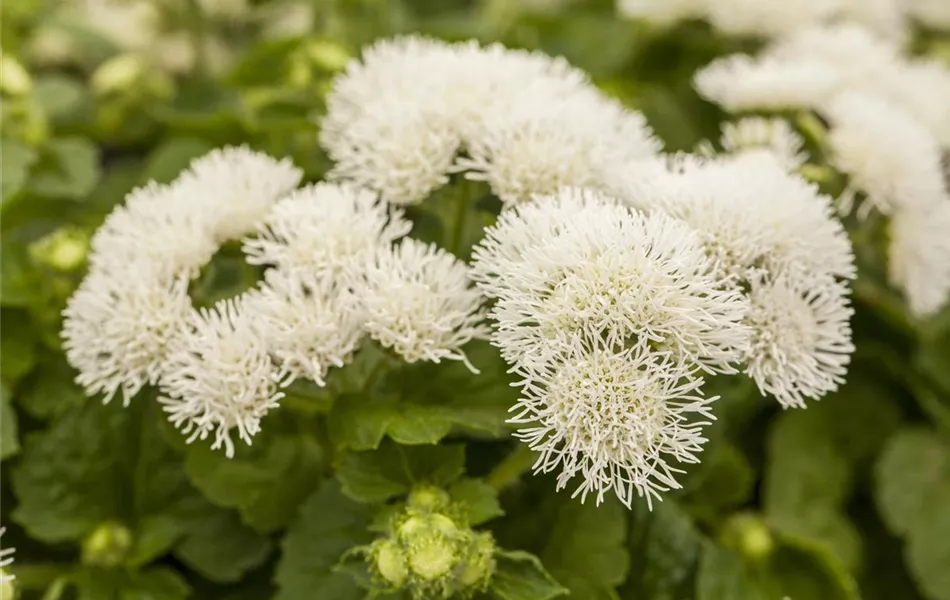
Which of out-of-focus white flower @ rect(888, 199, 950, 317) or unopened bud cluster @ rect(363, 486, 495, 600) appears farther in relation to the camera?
out-of-focus white flower @ rect(888, 199, 950, 317)

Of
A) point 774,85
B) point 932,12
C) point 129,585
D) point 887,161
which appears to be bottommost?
point 129,585

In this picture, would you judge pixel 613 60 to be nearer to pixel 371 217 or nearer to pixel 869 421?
pixel 869 421

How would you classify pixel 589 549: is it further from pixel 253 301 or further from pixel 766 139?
pixel 766 139

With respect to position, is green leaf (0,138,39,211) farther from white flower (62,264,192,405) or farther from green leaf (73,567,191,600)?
green leaf (73,567,191,600)

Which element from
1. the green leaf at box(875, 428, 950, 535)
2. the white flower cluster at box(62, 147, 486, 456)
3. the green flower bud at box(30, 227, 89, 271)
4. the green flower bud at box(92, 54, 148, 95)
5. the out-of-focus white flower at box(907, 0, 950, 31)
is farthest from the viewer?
the out-of-focus white flower at box(907, 0, 950, 31)

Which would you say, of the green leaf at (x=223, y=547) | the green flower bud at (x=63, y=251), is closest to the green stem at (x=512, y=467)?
the green leaf at (x=223, y=547)

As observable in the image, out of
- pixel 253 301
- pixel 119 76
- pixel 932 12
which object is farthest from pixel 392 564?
pixel 932 12

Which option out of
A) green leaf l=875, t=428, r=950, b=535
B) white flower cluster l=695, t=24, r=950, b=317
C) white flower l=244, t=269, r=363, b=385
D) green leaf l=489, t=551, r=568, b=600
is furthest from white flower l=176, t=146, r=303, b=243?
green leaf l=875, t=428, r=950, b=535
